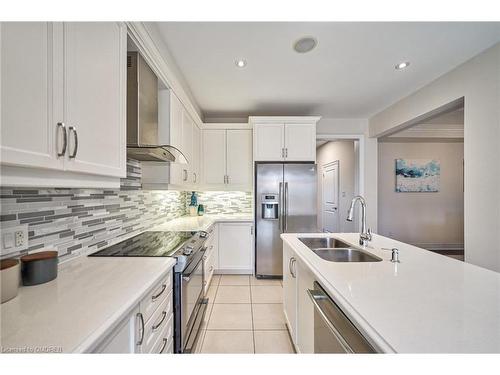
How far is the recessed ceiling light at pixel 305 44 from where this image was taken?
1.93 meters

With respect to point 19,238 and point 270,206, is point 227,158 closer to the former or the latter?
point 270,206

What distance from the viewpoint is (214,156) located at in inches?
140

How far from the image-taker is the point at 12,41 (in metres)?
0.67

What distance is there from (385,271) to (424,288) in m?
0.20

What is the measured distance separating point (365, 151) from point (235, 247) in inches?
114

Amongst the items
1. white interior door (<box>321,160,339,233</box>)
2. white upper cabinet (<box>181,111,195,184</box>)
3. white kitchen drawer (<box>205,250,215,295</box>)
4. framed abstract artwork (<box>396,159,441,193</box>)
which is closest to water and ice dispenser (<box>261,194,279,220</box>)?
white kitchen drawer (<box>205,250,215,295</box>)

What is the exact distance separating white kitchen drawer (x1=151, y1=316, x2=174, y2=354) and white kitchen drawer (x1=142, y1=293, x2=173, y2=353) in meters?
0.02

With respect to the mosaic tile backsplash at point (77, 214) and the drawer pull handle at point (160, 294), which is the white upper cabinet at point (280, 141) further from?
the drawer pull handle at point (160, 294)

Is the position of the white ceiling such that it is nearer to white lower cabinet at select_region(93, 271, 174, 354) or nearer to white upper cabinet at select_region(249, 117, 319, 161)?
white upper cabinet at select_region(249, 117, 319, 161)

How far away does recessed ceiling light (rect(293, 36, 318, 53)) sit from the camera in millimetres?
1933

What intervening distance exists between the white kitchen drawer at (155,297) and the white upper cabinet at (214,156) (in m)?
2.33

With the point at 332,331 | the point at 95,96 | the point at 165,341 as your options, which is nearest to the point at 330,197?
the point at 332,331
